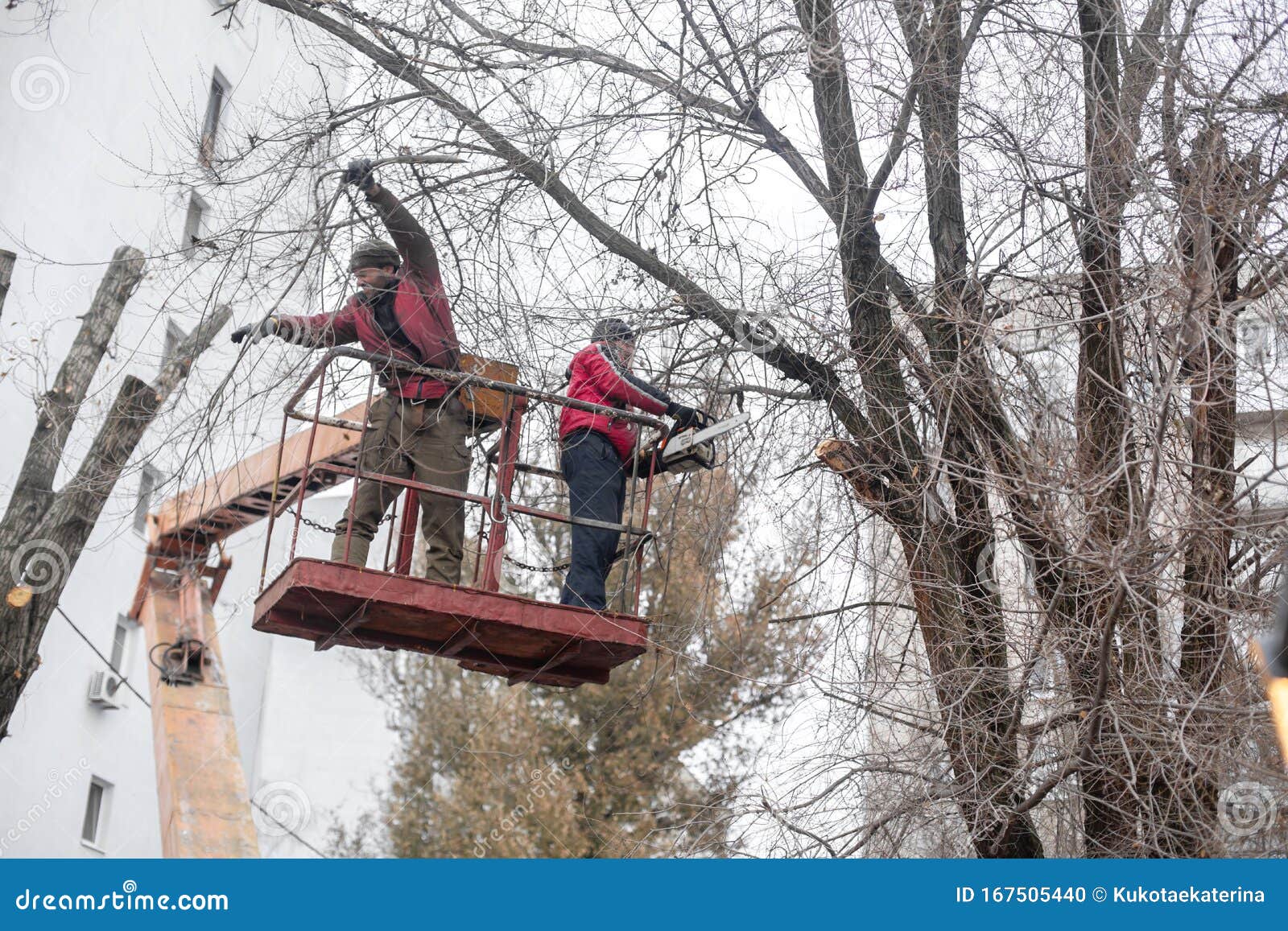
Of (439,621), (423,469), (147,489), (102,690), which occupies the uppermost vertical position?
(102,690)

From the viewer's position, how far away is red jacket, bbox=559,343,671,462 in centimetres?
749

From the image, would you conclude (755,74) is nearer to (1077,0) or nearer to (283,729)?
(1077,0)

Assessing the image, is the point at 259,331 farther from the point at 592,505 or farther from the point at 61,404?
the point at 61,404

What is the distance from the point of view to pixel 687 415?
7527 millimetres

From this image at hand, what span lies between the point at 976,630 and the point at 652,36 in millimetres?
3531

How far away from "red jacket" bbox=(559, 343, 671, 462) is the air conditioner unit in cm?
1083

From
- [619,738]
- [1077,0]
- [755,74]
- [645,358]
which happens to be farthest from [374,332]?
[619,738]

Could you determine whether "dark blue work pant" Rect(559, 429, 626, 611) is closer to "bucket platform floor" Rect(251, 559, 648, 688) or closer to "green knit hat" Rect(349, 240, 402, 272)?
"bucket platform floor" Rect(251, 559, 648, 688)

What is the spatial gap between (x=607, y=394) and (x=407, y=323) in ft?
3.50

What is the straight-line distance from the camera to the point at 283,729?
27484 mm

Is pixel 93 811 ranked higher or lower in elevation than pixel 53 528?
lower

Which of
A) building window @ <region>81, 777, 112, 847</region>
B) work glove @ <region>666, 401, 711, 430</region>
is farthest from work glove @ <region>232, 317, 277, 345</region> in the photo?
building window @ <region>81, 777, 112, 847</region>

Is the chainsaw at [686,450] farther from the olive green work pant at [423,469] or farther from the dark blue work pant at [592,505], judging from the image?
the olive green work pant at [423,469]

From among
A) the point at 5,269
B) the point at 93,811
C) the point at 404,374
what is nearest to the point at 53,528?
the point at 5,269
